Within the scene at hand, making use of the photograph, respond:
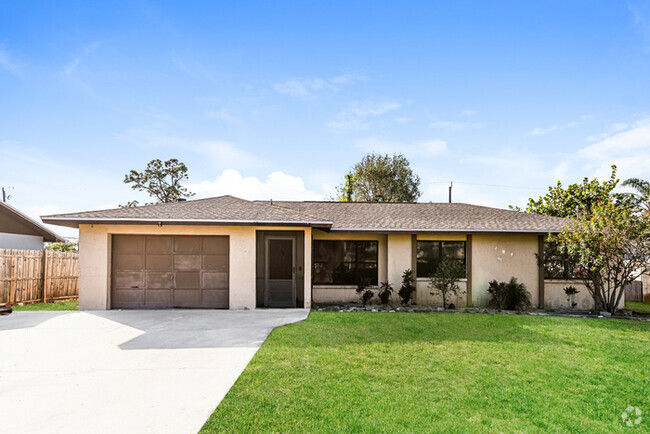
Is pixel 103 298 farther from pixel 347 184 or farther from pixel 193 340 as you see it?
pixel 347 184

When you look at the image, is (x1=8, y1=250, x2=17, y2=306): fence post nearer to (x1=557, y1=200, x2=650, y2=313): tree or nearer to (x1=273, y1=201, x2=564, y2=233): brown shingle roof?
(x1=273, y1=201, x2=564, y2=233): brown shingle roof

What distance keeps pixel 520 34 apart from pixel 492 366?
1193 centimetres

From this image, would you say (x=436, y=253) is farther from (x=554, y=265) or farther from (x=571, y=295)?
(x=571, y=295)

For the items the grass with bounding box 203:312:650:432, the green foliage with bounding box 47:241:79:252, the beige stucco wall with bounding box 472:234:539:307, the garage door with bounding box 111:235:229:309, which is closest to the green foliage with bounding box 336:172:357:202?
the beige stucco wall with bounding box 472:234:539:307

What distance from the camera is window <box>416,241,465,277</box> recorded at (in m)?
12.6

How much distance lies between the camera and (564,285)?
1230 cm

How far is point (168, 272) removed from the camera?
11172mm

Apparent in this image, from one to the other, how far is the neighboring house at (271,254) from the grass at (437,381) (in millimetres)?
3391

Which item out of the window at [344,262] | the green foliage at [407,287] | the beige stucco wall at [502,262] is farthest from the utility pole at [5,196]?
the beige stucco wall at [502,262]

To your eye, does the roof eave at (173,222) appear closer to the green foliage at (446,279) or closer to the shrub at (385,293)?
the shrub at (385,293)

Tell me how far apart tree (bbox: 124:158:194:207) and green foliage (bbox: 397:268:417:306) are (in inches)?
1192

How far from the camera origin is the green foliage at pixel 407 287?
472 inches

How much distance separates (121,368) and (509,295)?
1074 centimetres

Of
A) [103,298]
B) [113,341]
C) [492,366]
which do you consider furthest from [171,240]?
[492,366]
